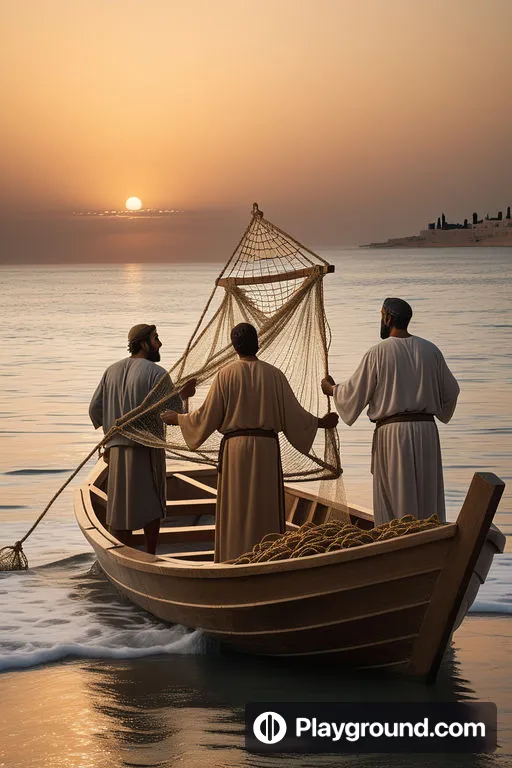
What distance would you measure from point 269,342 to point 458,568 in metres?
2.43

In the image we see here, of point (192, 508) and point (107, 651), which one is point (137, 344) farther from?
point (107, 651)

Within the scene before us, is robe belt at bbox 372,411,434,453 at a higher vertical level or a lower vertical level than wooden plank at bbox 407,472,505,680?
higher

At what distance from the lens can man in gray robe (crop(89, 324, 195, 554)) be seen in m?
8.26

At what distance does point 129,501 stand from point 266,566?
2.14 metres

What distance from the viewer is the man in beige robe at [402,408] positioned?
692cm

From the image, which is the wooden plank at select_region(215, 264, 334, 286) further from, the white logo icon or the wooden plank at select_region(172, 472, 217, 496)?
the white logo icon

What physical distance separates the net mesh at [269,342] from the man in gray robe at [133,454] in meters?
0.15

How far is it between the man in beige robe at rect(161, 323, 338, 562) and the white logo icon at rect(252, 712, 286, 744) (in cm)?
109

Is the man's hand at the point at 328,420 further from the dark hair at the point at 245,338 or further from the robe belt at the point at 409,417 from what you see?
the dark hair at the point at 245,338

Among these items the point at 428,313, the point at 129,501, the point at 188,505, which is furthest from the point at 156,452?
the point at 428,313

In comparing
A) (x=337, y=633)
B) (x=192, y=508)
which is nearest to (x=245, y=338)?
(x=337, y=633)

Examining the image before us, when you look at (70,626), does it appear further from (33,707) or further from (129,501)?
(33,707)

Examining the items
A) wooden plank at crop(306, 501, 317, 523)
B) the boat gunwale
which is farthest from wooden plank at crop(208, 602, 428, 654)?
wooden plank at crop(306, 501, 317, 523)

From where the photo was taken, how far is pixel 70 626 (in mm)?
8227
